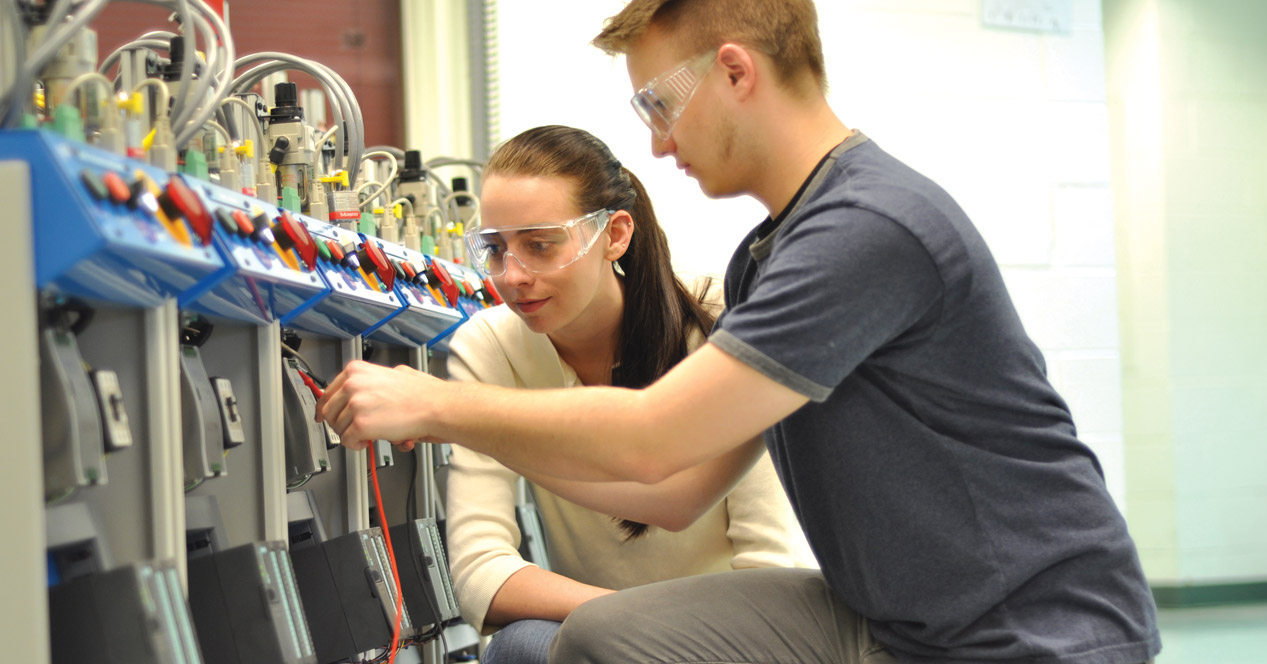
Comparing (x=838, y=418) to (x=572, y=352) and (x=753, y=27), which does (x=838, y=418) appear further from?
(x=572, y=352)

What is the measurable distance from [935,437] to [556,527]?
1.06 metres

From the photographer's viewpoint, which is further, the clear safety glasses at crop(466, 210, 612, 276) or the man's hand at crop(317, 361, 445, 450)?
the clear safety glasses at crop(466, 210, 612, 276)

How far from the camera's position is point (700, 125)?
144 cm

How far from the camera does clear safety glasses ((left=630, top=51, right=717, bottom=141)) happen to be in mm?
1436

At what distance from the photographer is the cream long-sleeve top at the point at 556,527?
6.31 ft

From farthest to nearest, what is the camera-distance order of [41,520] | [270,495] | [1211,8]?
[1211,8]
[270,495]
[41,520]

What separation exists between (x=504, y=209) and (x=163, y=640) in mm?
949

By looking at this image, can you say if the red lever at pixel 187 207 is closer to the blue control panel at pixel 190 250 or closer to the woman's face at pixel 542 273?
the blue control panel at pixel 190 250

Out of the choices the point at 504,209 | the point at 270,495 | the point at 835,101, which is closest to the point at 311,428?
the point at 270,495

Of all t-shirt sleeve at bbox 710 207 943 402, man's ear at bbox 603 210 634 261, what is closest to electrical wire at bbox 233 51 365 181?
man's ear at bbox 603 210 634 261

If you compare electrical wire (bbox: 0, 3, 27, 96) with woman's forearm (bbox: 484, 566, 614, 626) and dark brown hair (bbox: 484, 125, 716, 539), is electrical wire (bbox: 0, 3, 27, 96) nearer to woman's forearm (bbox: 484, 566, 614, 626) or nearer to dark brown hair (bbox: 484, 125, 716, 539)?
dark brown hair (bbox: 484, 125, 716, 539)

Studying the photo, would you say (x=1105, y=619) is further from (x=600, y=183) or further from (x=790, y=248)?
(x=600, y=183)

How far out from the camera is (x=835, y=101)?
4.23 m

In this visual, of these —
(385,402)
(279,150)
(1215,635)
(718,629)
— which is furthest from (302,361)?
(1215,635)
